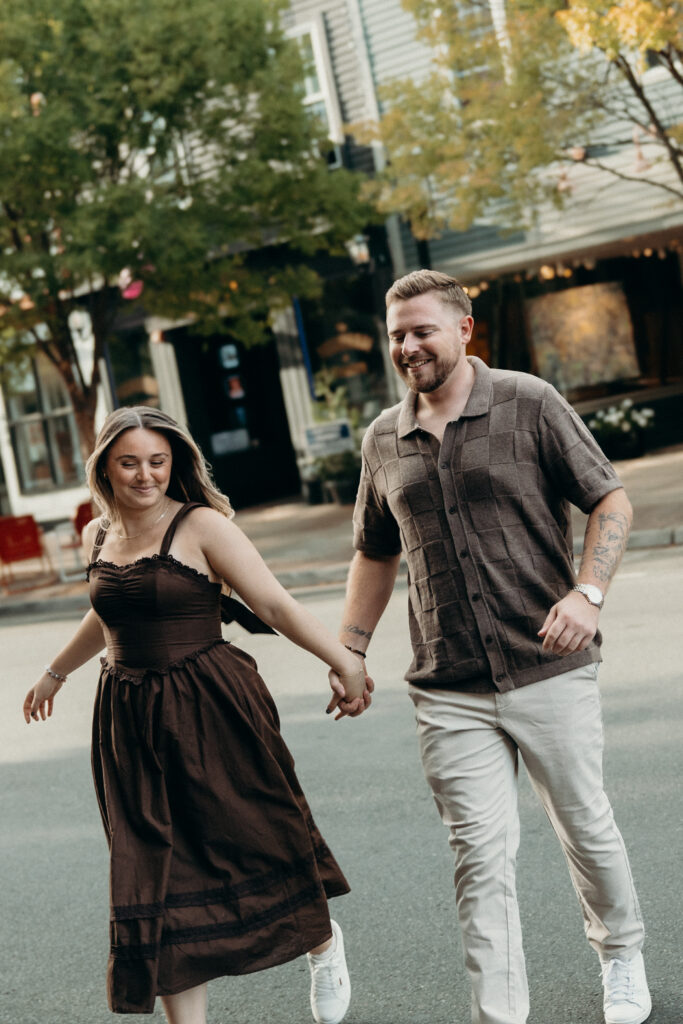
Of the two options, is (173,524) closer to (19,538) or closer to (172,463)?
(172,463)

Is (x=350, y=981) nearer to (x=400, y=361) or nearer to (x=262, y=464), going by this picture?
(x=400, y=361)

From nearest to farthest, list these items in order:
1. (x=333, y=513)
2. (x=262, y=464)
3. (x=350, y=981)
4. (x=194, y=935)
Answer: (x=194, y=935), (x=350, y=981), (x=333, y=513), (x=262, y=464)

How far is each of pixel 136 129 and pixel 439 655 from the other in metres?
13.5

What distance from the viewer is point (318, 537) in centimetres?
1572

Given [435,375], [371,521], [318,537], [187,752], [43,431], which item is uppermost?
[43,431]

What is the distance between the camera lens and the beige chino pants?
3227mm

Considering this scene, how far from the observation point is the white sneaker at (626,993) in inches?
134

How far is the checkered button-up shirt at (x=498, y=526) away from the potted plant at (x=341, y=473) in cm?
1558

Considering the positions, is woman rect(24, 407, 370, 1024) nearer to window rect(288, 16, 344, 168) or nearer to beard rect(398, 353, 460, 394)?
beard rect(398, 353, 460, 394)

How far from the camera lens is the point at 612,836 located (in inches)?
132

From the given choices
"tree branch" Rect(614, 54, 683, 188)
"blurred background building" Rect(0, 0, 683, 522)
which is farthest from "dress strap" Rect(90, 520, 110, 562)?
"blurred background building" Rect(0, 0, 683, 522)

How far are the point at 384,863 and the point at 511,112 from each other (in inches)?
434

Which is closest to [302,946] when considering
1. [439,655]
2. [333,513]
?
[439,655]

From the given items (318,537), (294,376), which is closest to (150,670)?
(318,537)
